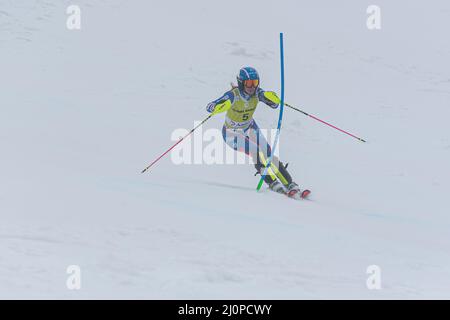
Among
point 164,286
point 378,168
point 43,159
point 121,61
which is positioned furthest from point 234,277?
point 121,61

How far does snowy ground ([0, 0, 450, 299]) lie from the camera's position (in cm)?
546

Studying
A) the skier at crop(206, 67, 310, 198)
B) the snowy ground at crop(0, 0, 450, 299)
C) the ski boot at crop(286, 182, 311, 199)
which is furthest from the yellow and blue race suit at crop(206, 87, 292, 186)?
the snowy ground at crop(0, 0, 450, 299)

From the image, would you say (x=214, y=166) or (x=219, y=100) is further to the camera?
(x=214, y=166)

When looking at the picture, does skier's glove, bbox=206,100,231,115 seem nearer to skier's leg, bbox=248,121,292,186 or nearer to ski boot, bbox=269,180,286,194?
skier's leg, bbox=248,121,292,186

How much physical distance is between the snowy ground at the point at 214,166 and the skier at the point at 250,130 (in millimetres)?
397

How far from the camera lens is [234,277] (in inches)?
209

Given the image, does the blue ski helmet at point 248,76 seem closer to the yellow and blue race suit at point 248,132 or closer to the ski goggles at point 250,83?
the ski goggles at point 250,83

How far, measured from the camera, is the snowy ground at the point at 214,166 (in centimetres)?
546

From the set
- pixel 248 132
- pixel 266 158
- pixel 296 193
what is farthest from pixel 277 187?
pixel 248 132

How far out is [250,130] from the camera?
371 inches

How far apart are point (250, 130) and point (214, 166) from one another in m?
2.50

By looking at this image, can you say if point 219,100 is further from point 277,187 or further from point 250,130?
point 277,187

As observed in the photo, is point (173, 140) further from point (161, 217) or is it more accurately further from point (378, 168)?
point (161, 217)
